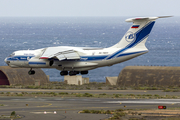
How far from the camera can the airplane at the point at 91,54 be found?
5691 centimetres

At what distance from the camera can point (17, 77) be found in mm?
87125

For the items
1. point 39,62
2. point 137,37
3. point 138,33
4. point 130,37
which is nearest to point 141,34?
point 138,33

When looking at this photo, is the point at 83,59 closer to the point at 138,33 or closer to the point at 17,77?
the point at 138,33

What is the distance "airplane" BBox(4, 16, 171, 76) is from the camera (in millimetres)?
56906

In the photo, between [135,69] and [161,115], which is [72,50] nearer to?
[161,115]

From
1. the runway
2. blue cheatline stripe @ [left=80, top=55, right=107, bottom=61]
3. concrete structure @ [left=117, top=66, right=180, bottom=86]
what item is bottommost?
the runway

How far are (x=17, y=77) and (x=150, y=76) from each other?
94.8ft

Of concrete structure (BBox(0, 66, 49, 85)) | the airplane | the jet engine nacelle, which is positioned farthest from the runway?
concrete structure (BBox(0, 66, 49, 85))

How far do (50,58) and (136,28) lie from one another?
44.3 feet

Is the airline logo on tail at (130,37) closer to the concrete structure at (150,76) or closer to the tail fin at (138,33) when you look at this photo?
the tail fin at (138,33)

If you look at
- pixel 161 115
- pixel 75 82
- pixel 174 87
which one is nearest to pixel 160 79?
pixel 174 87

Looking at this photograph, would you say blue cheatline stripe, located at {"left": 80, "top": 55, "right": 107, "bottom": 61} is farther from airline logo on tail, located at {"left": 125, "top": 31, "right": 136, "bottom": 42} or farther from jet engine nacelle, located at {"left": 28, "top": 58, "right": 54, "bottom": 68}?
jet engine nacelle, located at {"left": 28, "top": 58, "right": 54, "bottom": 68}

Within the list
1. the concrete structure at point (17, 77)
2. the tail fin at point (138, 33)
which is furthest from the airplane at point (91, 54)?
the concrete structure at point (17, 77)

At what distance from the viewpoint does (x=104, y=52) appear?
57094 millimetres
